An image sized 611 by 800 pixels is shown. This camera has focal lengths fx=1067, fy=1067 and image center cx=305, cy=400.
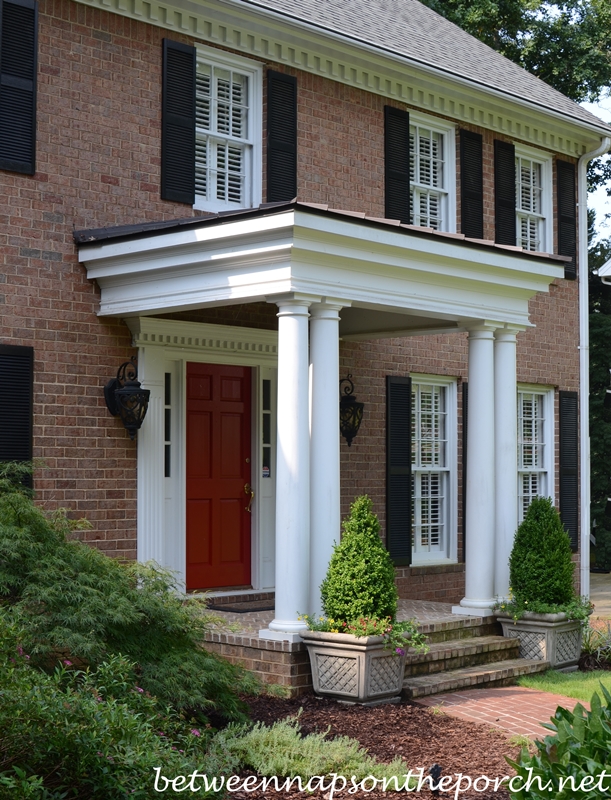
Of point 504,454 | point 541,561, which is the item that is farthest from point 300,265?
point 541,561

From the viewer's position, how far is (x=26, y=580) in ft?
22.0

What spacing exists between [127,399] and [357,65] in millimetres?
4718

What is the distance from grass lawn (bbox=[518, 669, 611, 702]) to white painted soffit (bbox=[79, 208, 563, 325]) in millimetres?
3347

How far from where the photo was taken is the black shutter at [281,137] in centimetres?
1064

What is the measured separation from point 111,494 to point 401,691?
119 inches

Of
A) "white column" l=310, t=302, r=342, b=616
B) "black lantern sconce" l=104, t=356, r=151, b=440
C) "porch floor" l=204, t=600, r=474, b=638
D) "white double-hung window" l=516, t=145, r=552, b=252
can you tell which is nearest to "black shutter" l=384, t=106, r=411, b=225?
"white double-hung window" l=516, t=145, r=552, b=252

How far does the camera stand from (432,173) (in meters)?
12.8

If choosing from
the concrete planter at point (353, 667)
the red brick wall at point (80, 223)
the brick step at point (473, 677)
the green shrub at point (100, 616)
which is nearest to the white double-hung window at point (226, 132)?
the red brick wall at point (80, 223)

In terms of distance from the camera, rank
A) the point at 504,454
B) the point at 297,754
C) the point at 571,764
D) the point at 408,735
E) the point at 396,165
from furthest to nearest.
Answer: the point at 396,165 < the point at 504,454 < the point at 408,735 < the point at 297,754 < the point at 571,764

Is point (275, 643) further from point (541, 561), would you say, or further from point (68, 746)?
point (68, 746)

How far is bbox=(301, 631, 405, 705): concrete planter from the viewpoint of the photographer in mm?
7852

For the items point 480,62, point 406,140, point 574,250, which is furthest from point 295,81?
point 574,250

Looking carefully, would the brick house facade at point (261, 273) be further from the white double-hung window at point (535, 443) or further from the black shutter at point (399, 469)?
the white double-hung window at point (535, 443)

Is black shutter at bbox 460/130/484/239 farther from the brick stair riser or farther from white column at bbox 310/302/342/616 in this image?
the brick stair riser
